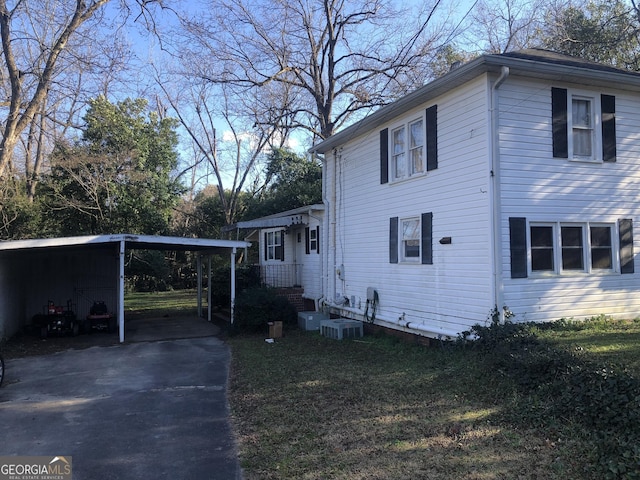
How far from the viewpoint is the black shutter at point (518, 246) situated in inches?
312

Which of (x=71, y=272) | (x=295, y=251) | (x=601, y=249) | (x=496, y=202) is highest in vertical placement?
(x=496, y=202)

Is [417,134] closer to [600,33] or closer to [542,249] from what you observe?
[542,249]

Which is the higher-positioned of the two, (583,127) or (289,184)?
(289,184)

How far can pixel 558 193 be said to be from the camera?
8.34 m

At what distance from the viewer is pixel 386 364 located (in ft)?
26.8

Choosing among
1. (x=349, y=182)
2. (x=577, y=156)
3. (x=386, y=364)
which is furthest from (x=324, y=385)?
(x=349, y=182)

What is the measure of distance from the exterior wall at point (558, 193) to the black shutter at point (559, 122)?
0.31 ft

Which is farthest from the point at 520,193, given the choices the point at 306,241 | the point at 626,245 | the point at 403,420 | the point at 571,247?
the point at 306,241

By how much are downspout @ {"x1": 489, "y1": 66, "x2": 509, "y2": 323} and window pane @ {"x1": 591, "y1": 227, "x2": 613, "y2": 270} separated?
7.45 feet

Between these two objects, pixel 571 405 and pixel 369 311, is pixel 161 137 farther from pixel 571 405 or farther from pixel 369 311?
pixel 571 405

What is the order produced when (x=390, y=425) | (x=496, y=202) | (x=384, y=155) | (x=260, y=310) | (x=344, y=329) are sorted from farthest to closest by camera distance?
(x=260, y=310), (x=344, y=329), (x=384, y=155), (x=496, y=202), (x=390, y=425)

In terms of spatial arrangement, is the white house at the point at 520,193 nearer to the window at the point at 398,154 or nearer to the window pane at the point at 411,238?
the window pane at the point at 411,238

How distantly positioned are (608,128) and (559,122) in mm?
1150

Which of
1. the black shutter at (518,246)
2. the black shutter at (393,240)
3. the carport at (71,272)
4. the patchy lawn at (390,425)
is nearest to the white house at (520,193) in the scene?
the black shutter at (518,246)
